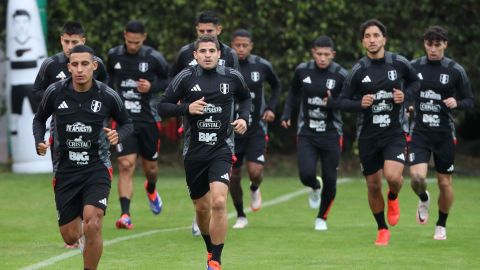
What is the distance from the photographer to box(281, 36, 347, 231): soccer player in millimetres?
14641

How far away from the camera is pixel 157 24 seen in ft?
74.1

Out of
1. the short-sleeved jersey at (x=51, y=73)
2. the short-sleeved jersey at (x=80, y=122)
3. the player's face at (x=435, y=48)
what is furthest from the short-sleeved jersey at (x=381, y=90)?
the short-sleeved jersey at (x=80, y=122)

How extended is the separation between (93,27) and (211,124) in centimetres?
1186

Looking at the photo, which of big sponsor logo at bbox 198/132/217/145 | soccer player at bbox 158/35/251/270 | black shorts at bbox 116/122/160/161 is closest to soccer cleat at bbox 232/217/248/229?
black shorts at bbox 116/122/160/161

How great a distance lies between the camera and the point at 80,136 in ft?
33.7

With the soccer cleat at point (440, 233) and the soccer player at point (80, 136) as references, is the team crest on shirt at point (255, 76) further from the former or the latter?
the soccer player at point (80, 136)

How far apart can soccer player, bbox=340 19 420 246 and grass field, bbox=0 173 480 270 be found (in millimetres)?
739

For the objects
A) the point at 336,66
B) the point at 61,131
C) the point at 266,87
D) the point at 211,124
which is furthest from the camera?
the point at 266,87

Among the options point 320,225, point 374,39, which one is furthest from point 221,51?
point 320,225

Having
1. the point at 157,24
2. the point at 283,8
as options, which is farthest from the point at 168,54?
the point at 283,8

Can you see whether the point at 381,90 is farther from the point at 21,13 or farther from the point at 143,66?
the point at 21,13

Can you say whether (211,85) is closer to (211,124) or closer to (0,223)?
(211,124)

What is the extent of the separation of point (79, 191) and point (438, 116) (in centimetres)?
485

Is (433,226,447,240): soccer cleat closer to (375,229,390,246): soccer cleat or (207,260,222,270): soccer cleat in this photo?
(375,229,390,246): soccer cleat
